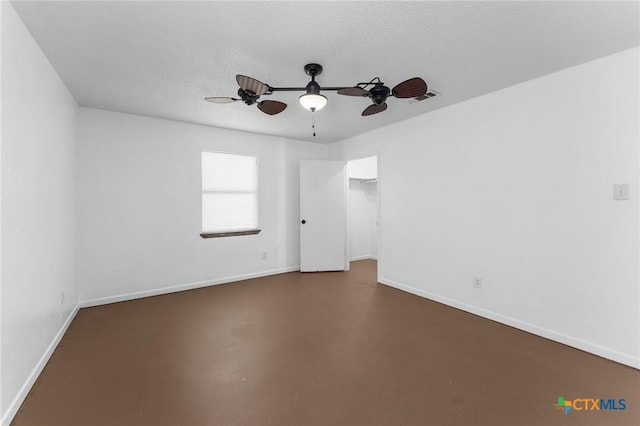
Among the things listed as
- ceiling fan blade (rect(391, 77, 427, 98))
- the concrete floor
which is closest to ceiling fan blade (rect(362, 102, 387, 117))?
ceiling fan blade (rect(391, 77, 427, 98))

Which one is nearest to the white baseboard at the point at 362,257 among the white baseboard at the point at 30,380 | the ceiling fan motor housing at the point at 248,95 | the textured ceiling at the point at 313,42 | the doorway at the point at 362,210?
the doorway at the point at 362,210

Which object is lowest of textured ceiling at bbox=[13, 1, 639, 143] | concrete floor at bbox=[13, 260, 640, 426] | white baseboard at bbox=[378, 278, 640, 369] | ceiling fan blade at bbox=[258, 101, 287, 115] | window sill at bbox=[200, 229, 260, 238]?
concrete floor at bbox=[13, 260, 640, 426]

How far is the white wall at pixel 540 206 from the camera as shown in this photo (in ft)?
7.23

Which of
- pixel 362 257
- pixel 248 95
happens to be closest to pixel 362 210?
pixel 362 257

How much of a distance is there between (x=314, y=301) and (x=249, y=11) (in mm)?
3014

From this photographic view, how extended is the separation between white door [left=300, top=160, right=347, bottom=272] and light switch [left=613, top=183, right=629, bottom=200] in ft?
11.4

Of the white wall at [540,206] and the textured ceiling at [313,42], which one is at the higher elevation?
the textured ceiling at [313,42]

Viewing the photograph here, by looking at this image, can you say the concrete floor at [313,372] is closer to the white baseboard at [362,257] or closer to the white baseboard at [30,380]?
the white baseboard at [30,380]

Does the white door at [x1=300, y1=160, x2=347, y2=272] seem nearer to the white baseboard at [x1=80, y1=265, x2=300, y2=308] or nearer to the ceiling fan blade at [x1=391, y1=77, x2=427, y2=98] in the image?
the white baseboard at [x1=80, y1=265, x2=300, y2=308]

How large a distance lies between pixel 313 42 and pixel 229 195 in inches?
117

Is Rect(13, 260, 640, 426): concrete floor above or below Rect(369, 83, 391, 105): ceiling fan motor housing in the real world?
below

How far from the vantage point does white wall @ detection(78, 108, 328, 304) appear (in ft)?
11.2

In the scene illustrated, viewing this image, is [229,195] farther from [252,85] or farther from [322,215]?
[252,85]

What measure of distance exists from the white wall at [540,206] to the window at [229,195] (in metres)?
2.58
